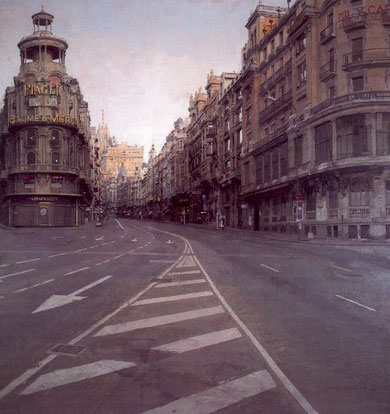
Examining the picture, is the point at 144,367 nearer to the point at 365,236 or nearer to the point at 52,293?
the point at 52,293

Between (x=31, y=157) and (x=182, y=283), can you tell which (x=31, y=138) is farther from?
(x=182, y=283)

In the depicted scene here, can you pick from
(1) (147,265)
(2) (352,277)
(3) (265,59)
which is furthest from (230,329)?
(3) (265,59)

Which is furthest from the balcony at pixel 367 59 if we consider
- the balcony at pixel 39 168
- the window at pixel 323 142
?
the balcony at pixel 39 168

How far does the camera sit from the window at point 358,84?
118ft

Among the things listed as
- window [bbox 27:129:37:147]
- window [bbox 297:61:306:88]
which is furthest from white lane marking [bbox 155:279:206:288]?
window [bbox 27:129:37:147]

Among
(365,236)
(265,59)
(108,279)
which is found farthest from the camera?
(265,59)

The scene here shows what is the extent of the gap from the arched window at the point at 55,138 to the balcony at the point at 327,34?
143 ft

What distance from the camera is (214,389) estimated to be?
216 inches

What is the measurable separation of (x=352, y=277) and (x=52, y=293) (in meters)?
10.5

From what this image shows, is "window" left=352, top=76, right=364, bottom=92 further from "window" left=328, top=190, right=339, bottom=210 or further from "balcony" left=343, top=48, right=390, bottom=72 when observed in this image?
"window" left=328, top=190, right=339, bottom=210

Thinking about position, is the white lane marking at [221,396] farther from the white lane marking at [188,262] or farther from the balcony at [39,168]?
the balcony at [39,168]

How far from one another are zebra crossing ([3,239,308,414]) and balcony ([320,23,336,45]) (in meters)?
34.9

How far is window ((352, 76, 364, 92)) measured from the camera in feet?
118

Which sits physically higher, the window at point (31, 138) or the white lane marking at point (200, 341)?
the window at point (31, 138)
